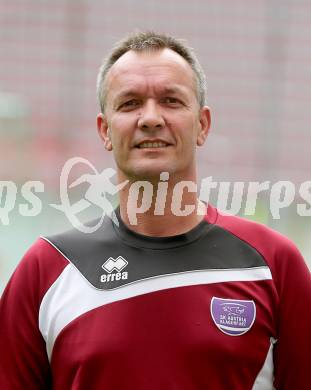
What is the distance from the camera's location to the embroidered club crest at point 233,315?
6.38ft

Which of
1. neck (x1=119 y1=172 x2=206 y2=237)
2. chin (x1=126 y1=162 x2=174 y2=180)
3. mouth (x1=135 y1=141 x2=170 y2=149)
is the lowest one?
neck (x1=119 y1=172 x2=206 y2=237)

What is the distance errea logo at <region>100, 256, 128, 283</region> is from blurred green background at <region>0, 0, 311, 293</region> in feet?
10.3

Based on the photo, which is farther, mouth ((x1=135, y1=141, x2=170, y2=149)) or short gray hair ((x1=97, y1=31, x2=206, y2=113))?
short gray hair ((x1=97, y1=31, x2=206, y2=113))

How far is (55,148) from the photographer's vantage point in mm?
5535

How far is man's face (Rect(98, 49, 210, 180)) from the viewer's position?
1.99 metres

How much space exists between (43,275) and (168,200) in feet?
1.19

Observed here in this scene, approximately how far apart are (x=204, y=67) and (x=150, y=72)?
13.1 ft

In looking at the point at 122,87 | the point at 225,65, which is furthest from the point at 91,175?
the point at 122,87

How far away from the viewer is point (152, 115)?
6.49ft

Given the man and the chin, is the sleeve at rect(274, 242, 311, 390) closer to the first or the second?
the man

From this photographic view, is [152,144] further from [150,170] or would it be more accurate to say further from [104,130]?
[104,130]
